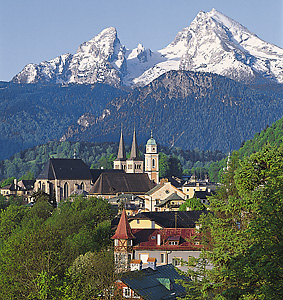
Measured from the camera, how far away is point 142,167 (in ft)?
632

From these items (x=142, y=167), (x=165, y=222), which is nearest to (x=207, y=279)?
(x=165, y=222)

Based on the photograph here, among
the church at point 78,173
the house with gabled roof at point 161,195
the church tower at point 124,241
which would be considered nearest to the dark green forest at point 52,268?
the church tower at point 124,241

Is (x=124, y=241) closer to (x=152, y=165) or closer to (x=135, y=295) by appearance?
(x=135, y=295)

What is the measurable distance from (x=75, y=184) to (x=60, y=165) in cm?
743

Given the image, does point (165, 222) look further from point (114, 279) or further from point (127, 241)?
point (114, 279)

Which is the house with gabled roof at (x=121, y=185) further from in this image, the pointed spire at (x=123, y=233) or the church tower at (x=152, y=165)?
the pointed spire at (x=123, y=233)

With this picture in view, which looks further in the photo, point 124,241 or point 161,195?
point 161,195

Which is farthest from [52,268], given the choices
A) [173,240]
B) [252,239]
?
[252,239]

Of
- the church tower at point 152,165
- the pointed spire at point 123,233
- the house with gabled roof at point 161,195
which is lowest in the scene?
the house with gabled roof at point 161,195

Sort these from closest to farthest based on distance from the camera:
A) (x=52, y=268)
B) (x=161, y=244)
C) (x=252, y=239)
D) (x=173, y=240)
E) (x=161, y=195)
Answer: (x=252, y=239) < (x=52, y=268) < (x=173, y=240) < (x=161, y=244) < (x=161, y=195)

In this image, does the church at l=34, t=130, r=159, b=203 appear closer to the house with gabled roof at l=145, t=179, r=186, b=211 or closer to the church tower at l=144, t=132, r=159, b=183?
the church tower at l=144, t=132, r=159, b=183

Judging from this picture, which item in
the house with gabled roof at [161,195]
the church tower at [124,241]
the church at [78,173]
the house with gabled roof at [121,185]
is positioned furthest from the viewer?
the church at [78,173]

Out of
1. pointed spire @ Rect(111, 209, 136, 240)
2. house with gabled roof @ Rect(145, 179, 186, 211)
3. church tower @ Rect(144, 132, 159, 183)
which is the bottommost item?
house with gabled roof @ Rect(145, 179, 186, 211)

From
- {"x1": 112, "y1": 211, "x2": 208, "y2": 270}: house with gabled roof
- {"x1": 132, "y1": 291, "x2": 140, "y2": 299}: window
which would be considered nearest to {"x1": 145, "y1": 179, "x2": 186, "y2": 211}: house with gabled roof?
{"x1": 112, "y1": 211, "x2": 208, "y2": 270}: house with gabled roof
